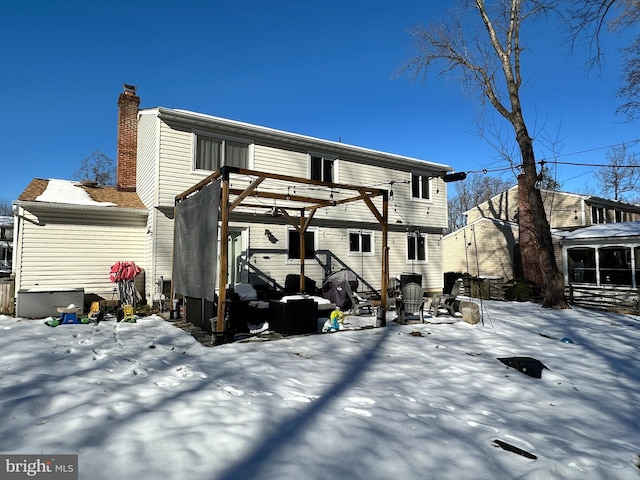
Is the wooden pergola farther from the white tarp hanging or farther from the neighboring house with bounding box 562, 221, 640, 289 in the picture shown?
the neighboring house with bounding box 562, 221, 640, 289

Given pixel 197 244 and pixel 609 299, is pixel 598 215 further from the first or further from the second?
pixel 197 244

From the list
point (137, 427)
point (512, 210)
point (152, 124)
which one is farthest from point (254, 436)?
point (512, 210)

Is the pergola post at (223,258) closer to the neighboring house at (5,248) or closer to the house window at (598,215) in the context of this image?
the neighboring house at (5,248)

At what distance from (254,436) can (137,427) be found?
0.99m

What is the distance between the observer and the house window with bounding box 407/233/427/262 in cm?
Result: 1603

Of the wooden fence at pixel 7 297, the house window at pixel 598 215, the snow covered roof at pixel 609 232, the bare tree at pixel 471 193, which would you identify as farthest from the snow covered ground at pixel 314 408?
the bare tree at pixel 471 193

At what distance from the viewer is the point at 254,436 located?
3.26 m

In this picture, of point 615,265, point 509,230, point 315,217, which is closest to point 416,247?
point 315,217

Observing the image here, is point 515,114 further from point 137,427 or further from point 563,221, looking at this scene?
point 137,427

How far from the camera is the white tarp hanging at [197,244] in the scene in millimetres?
7031

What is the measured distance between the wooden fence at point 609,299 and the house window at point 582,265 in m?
1.23

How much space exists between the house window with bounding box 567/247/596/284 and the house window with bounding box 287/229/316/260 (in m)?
11.8

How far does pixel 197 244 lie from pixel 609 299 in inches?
616

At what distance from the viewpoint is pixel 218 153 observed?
1207 centimetres
